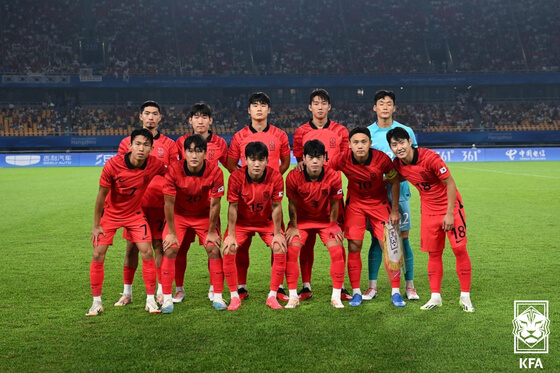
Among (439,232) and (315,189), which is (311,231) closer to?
(315,189)

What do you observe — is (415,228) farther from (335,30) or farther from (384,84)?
(335,30)

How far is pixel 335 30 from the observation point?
→ 1762 inches

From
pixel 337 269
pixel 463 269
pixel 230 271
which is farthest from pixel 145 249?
pixel 463 269

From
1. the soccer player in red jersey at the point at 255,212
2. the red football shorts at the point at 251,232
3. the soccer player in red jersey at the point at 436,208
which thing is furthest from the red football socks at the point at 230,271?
the soccer player in red jersey at the point at 436,208

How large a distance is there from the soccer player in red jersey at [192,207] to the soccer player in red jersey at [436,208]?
6.16ft

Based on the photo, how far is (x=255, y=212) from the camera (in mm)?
5734

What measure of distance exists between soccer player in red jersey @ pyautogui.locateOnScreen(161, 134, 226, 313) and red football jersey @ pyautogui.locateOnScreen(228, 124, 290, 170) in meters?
0.70

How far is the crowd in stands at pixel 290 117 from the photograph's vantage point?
38219 mm

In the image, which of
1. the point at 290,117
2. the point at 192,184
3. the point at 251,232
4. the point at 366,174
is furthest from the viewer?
the point at 290,117

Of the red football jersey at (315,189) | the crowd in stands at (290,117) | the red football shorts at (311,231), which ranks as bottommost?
the red football shorts at (311,231)

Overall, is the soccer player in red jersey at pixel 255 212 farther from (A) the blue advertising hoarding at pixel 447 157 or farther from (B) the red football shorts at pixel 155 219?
(A) the blue advertising hoarding at pixel 447 157

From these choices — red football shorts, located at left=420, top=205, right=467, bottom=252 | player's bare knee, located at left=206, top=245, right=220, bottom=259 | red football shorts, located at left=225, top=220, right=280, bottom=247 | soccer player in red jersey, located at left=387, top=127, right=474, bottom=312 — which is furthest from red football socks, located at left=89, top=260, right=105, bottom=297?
red football shorts, located at left=420, top=205, right=467, bottom=252

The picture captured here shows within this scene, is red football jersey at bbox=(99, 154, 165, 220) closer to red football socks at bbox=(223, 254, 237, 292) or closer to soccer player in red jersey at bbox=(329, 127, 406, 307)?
red football socks at bbox=(223, 254, 237, 292)

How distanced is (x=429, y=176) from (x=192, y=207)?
2465 millimetres
